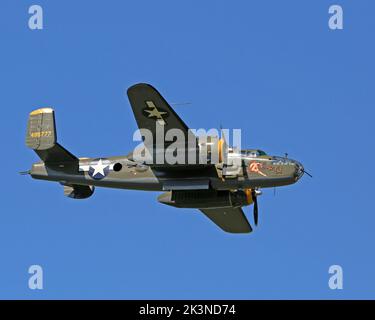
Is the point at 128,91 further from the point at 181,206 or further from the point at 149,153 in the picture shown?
the point at 181,206

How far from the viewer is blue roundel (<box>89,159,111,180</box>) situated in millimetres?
32344

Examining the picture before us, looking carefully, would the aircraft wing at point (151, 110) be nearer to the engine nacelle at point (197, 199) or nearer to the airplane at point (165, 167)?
the airplane at point (165, 167)

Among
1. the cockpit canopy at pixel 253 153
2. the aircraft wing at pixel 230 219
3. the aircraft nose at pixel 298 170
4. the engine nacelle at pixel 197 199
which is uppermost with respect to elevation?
the cockpit canopy at pixel 253 153

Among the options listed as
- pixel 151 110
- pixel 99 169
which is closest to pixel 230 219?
pixel 99 169

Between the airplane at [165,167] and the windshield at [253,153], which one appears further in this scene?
the windshield at [253,153]

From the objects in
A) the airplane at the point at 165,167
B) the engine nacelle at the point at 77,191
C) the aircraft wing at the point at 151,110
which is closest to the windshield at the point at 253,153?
the airplane at the point at 165,167

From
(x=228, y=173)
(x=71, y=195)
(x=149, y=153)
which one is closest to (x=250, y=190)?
(x=228, y=173)

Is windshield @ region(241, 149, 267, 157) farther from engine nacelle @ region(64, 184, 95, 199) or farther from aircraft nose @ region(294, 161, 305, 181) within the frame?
engine nacelle @ region(64, 184, 95, 199)

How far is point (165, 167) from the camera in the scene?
31172 millimetres

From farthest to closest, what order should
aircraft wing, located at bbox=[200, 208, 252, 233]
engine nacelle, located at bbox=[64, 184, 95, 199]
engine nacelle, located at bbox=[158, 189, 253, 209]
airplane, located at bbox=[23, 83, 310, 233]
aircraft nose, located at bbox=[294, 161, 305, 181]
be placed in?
aircraft wing, located at bbox=[200, 208, 252, 233]
engine nacelle, located at bbox=[64, 184, 95, 199]
engine nacelle, located at bbox=[158, 189, 253, 209]
aircraft nose, located at bbox=[294, 161, 305, 181]
airplane, located at bbox=[23, 83, 310, 233]

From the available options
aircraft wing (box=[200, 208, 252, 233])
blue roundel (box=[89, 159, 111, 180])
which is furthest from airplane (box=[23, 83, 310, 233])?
aircraft wing (box=[200, 208, 252, 233])

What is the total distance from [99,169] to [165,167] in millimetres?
2598

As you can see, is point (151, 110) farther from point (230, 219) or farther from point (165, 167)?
point (230, 219)

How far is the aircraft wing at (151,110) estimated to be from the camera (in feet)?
94.4
